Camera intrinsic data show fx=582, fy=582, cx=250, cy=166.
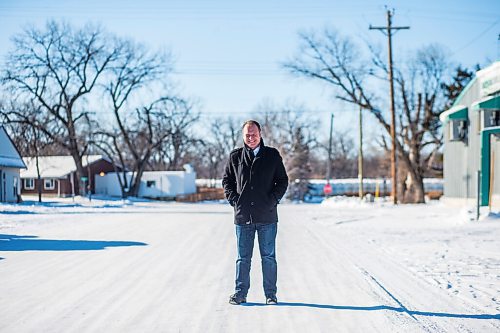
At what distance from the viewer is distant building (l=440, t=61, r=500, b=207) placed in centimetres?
2239

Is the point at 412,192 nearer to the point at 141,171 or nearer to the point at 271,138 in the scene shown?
the point at 271,138

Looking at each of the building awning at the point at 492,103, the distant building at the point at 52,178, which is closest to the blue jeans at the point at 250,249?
the building awning at the point at 492,103

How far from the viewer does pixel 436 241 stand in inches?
518

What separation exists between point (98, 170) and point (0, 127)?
25.3 meters

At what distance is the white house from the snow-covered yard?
4464 cm

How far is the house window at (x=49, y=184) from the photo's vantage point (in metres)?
58.7

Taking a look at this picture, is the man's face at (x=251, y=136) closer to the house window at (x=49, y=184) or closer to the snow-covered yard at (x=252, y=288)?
the snow-covered yard at (x=252, y=288)

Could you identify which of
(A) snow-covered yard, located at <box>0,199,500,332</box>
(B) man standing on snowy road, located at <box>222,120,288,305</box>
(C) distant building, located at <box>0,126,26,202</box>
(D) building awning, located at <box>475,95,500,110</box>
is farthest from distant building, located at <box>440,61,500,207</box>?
(C) distant building, located at <box>0,126,26,202</box>

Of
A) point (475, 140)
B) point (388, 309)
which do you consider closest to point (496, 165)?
point (475, 140)

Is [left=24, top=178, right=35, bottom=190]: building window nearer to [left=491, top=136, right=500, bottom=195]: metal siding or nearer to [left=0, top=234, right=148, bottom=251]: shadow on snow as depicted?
[left=0, top=234, right=148, bottom=251]: shadow on snow

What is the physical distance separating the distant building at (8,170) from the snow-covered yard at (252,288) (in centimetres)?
2498

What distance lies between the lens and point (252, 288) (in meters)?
7.36

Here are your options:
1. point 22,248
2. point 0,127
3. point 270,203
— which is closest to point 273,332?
point 270,203

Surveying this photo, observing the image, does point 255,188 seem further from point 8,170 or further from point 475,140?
point 8,170
